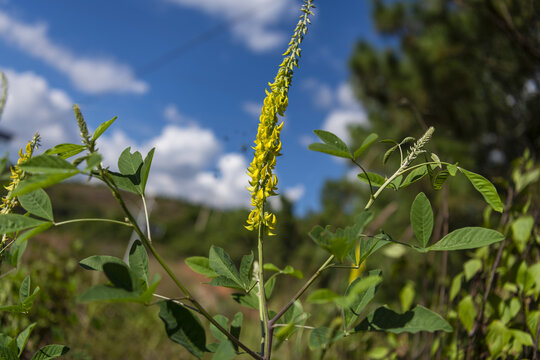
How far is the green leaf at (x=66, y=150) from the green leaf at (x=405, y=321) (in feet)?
1.36

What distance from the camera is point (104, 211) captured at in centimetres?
1631

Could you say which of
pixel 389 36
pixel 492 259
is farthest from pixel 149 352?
pixel 389 36

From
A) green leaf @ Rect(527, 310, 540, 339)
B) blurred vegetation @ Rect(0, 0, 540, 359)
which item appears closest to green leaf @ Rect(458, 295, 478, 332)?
blurred vegetation @ Rect(0, 0, 540, 359)

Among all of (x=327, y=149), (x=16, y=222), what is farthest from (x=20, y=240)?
A: (x=327, y=149)

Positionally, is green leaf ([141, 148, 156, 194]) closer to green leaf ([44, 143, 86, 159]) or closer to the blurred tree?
green leaf ([44, 143, 86, 159])

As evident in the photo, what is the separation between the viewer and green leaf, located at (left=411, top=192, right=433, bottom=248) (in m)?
0.47

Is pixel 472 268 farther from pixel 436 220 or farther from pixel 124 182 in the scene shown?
pixel 436 220

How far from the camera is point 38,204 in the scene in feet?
1.54

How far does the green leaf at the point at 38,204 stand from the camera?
459mm

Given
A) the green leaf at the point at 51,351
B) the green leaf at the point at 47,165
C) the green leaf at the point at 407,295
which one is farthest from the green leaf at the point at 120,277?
the green leaf at the point at 407,295

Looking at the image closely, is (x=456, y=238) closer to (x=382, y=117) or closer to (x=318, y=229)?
(x=318, y=229)

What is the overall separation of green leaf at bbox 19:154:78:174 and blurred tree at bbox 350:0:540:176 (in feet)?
16.7

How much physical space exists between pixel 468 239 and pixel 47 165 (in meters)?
0.47

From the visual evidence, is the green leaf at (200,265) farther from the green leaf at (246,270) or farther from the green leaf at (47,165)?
the green leaf at (47,165)
